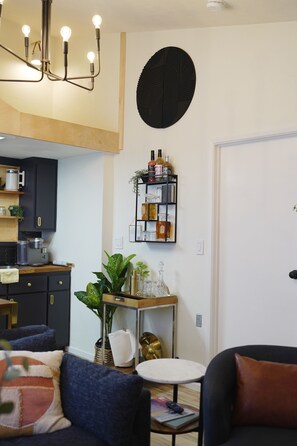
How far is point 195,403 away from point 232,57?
9.31ft

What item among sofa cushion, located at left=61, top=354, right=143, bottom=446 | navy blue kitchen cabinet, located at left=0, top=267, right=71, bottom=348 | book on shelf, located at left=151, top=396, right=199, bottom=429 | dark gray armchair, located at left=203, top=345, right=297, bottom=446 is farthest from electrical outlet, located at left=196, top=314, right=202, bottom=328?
sofa cushion, located at left=61, top=354, right=143, bottom=446

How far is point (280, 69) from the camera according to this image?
138 inches

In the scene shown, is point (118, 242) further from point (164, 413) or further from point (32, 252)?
point (164, 413)

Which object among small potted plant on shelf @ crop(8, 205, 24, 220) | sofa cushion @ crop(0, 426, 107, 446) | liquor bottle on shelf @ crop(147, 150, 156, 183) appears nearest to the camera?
sofa cushion @ crop(0, 426, 107, 446)

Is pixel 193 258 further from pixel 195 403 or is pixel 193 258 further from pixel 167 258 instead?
pixel 195 403

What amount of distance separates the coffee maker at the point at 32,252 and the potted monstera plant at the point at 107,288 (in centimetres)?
96

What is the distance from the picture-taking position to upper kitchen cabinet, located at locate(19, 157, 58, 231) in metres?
5.19

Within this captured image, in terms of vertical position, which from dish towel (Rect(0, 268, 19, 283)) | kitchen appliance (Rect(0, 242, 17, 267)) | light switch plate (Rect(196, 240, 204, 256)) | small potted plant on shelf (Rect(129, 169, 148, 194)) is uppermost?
small potted plant on shelf (Rect(129, 169, 148, 194))

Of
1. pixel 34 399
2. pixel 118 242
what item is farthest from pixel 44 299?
pixel 34 399

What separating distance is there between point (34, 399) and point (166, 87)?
10.4 feet

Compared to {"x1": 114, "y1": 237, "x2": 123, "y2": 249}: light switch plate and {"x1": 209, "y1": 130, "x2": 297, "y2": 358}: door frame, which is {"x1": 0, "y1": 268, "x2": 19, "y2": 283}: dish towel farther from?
{"x1": 209, "y1": 130, "x2": 297, "y2": 358}: door frame

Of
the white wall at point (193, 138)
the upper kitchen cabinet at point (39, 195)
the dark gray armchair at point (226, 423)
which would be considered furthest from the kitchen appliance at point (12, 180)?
the dark gray armchair at point (226, 423)

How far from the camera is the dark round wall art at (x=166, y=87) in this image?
165 inches

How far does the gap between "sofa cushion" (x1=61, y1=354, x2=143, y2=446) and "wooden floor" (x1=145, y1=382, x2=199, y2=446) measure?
1075mm
